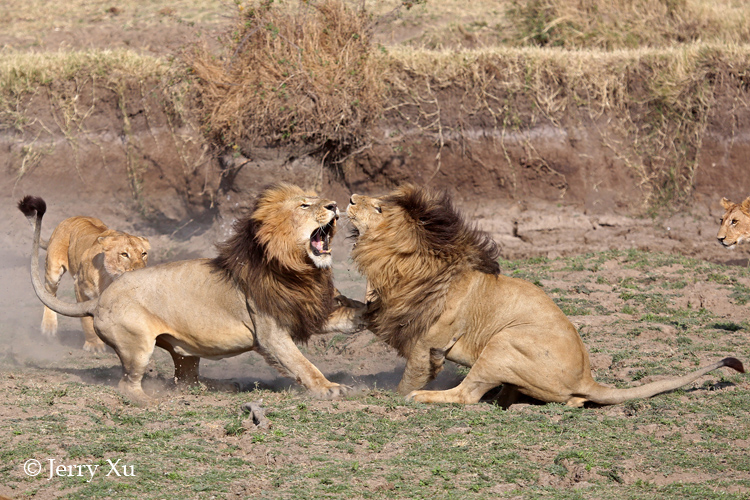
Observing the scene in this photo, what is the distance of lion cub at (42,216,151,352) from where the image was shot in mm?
6801

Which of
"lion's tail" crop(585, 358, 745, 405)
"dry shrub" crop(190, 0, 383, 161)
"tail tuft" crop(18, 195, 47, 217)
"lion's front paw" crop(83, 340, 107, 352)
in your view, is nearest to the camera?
"lion's tail" crop(585, 358, 745, 405)

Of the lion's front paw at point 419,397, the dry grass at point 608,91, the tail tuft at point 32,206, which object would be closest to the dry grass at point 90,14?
the dry grass at point 608,91

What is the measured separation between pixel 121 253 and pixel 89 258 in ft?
1.61

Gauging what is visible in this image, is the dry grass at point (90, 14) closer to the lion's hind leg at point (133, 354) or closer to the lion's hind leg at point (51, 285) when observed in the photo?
the lion's hind leg at point (51, 285)

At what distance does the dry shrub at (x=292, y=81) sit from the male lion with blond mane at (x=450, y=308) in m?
5.19

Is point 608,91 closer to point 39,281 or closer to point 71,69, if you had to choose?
point 71,69

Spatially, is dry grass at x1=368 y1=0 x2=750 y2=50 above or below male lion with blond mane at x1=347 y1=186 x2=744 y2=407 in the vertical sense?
above

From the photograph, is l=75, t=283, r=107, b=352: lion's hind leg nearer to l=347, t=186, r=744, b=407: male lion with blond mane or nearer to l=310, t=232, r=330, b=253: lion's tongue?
l=310, t=232, r=330, b=253: lion's tongue

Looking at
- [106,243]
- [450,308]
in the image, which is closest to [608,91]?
[450,308]

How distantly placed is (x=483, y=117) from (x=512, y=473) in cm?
771

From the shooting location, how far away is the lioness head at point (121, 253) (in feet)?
22.0

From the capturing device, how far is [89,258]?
7.11m

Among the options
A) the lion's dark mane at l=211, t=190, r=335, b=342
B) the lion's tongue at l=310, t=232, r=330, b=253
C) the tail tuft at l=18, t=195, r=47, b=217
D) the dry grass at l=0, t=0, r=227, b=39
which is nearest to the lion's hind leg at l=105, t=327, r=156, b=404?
the lion's dark mane at l=211, t=190, r=335, b=342

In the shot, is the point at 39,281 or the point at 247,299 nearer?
the point at 247,299
